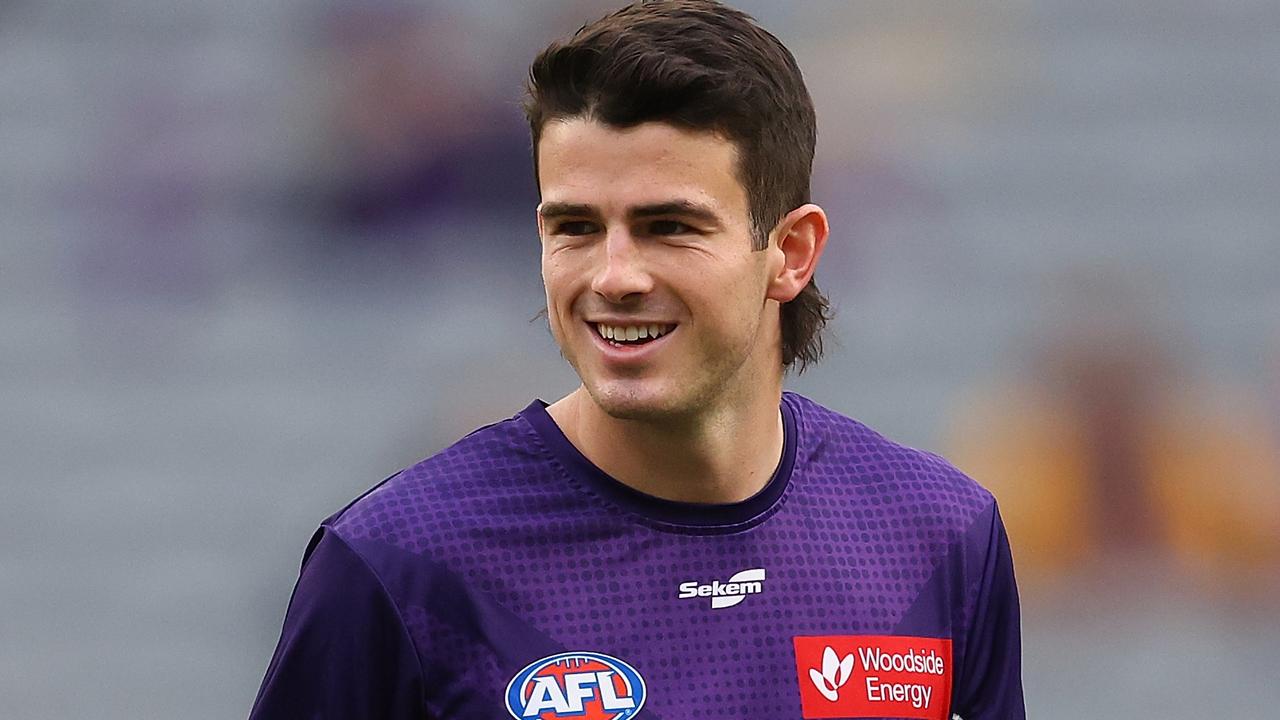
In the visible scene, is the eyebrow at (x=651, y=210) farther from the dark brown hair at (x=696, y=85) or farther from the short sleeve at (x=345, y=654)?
the short sleeve at (x=345, y=654)

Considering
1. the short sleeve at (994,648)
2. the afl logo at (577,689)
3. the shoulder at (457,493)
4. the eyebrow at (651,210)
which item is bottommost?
the short sleeve at (994,648)

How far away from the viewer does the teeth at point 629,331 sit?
7.68ft

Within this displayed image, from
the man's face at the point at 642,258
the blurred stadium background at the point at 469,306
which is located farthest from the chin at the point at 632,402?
the blurred stadium background at the point at 469,306

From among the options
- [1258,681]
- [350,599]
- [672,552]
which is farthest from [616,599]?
[1258,681]

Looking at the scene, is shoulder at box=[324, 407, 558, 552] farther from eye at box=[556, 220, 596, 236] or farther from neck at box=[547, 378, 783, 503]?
eye at box=[556, 220, 596, 236]

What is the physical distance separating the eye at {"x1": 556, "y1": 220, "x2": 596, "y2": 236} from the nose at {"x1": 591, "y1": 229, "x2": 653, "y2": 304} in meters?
0.04

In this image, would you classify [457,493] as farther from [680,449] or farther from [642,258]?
[642,258]

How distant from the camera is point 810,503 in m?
2.67

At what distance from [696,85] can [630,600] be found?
638mm

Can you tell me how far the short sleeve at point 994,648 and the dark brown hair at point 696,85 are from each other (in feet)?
1.95

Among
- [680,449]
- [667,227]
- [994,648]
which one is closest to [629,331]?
[667,227]

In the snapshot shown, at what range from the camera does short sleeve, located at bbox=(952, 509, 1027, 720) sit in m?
2.70

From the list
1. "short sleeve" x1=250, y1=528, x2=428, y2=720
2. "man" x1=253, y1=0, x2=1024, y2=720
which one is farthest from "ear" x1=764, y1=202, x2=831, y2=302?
"short sleeve" x1=250, y1=528, x2=428, y2=720

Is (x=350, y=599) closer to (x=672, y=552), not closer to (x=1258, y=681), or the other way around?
(x=672, y=552)
